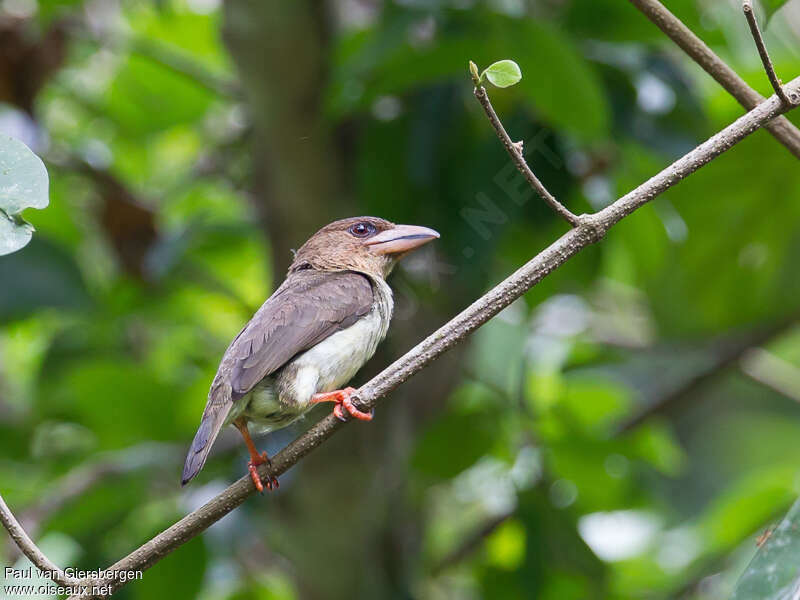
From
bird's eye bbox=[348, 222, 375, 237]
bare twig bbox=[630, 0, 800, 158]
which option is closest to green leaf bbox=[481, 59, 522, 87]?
bare twig bbox=[630, 0, 800, 158]

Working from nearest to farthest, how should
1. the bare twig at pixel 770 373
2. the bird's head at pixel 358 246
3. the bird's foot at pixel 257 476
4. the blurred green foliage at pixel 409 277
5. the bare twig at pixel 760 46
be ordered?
the bare twig at pixel 760 46 < the bird's foot at pixel 257 476 < the bird's head at pixel 358 246 < the blurred green foliage at pixel 409 277 < the bare twig at pixel 770 373

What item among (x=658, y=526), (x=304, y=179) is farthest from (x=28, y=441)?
(x=658, y=526)

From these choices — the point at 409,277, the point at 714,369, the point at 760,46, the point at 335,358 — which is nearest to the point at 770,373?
the point at 714,369

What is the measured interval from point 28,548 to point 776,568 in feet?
4.17

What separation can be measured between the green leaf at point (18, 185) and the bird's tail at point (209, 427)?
1.78 ft

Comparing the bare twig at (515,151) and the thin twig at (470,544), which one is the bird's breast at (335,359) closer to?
the bare twig at (515,151)

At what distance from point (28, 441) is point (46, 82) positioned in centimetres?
153

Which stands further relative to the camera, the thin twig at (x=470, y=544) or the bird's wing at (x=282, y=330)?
the thin twig at (x=470, y=544)

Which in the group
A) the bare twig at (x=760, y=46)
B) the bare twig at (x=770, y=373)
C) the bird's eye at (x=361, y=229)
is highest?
the bare twig at (x=760, y=46)

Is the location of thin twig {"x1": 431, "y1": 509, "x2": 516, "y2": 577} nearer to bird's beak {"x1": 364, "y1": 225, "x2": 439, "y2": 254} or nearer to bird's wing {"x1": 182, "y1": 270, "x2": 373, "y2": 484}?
bird's beak {"x1": 364, "y1": 225, "x2": 439, "y2": 254}

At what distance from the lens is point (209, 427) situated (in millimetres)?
2195

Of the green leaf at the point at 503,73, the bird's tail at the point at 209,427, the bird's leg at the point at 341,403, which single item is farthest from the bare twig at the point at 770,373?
the green leaf at the point at 503,73

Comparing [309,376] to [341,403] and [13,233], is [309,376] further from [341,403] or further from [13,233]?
[13,233]

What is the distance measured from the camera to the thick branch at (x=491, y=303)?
6.13 feet
